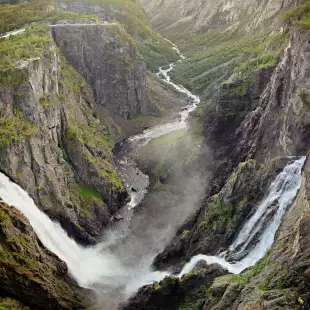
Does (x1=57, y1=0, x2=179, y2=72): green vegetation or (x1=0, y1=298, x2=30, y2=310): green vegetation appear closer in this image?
(x1=0, y1=298, x2=30, y2=310): green vegetation

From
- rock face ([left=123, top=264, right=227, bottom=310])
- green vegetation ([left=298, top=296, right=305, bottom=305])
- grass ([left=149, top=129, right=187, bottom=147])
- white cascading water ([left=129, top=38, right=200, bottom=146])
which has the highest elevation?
white cascading water ([left=129, top=38, right=200, bottom=146])

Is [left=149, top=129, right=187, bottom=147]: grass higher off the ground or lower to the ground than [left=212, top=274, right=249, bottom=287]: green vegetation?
higher

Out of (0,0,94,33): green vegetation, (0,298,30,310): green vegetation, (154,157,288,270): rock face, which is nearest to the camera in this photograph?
(0,298,30,310): green vegetation

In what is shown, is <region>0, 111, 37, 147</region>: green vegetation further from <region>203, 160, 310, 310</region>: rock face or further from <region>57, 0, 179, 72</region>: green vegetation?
<region>57, 0, 179, 72</region>: green vegetation

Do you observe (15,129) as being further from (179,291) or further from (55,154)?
(179,291)

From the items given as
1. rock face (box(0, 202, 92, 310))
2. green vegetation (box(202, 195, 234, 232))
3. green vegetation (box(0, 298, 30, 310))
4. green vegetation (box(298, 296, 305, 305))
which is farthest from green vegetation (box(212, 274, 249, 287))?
green vegetation (box(0, 298, 30, 310))

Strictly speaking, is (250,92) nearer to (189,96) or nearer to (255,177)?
(255,177)

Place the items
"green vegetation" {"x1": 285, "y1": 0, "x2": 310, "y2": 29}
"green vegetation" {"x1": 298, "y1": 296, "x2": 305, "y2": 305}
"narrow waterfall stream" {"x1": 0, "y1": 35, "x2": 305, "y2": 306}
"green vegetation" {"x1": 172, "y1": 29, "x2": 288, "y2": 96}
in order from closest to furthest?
"green vegetation" {"x1": 298, "y1": 296, "x2": 305, "y2": 305}
"narrow waterfall stream" {"x1": 0, "y1": 35, "x2": 305, "y2": 306}
"green vegetation" {"x1": 285, "y1": 0, "x2": 310, "y2": 29}
"green vegetation" {"x1": 172, "y1": 29, "x2": 288, "y2": 96}
